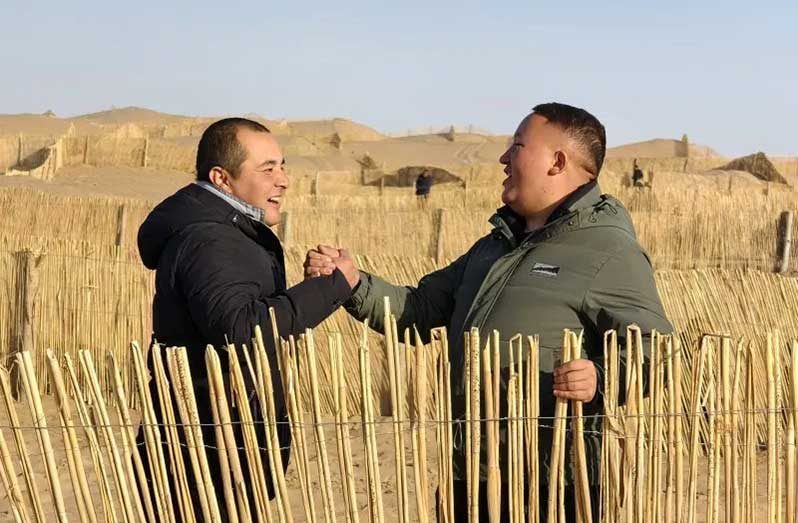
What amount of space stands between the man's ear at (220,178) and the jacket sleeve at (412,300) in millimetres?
454

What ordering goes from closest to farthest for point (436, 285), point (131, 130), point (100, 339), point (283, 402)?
point (283, 402) → point (436, 285) → point (100, 339) → point (131, 130)

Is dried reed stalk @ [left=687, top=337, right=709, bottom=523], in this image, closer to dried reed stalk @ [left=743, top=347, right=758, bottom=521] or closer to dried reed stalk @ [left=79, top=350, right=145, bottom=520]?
dried reed stalk @ [left=743, top=347, right=758, bottom=521]

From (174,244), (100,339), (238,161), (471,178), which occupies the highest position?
(471,178)

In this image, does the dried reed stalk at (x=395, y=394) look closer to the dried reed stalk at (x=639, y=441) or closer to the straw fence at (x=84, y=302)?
the dried reed stalk at (x=639, y=441)

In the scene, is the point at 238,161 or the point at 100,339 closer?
the point at 238,161

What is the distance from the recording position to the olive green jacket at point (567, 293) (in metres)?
2.56

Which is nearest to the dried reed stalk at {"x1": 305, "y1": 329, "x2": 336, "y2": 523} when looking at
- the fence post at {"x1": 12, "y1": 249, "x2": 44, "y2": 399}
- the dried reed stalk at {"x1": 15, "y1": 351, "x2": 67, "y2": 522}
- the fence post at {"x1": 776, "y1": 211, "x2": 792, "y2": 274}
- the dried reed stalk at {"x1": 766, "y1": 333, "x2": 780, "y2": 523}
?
the dried reed stalk at {"x1": 15, "y1": 351, "x2": 67, "y2": 522}

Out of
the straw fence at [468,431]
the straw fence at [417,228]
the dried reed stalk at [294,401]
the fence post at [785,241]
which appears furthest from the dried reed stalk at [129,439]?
the fence post at [785,241]

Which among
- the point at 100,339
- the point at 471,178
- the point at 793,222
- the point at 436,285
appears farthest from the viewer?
the point at 471,178

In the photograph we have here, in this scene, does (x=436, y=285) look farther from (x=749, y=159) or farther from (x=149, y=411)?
(x=749, y=159)

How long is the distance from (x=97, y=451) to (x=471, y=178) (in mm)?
25263

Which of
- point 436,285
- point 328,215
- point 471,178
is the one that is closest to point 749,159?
point 471,178

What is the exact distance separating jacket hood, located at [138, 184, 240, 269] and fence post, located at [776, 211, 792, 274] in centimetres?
1106

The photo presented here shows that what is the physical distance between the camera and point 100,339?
Result: 7133 mm
